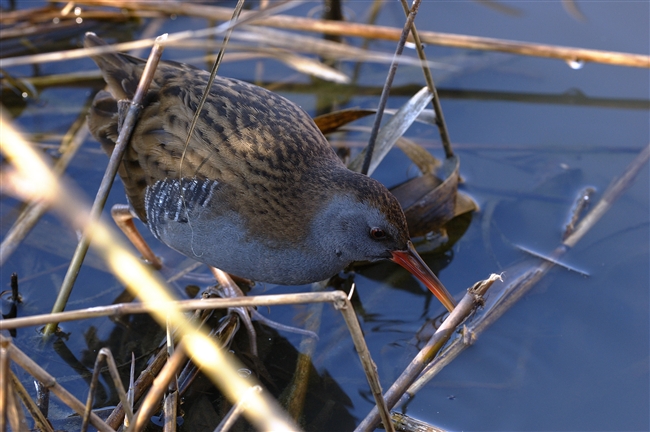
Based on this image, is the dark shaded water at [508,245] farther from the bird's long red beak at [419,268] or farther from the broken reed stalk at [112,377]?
the broken reed stalk at [112,377]

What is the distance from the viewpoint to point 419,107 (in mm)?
3225

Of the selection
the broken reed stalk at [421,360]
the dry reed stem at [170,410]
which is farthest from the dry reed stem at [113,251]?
the broken reed stalk at [421,360]

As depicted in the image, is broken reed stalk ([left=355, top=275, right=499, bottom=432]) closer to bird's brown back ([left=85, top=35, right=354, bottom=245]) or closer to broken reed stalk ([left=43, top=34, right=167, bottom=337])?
bird's brown back ([left=85, top=35, right=354, bottom=245])

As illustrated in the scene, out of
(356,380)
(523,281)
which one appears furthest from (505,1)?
(356,380)

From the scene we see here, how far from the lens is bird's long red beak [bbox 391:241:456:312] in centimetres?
269

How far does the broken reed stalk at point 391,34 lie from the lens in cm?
391

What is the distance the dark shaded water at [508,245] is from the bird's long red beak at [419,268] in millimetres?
327

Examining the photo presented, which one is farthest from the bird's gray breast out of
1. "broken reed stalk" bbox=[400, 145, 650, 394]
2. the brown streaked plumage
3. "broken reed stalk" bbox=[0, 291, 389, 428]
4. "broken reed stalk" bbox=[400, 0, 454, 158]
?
"broken reed stalk" bbox=[400, 0, 454, 158]

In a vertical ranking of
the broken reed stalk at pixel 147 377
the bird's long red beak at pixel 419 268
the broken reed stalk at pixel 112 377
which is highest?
the bird's long red beak at pixel 419 268

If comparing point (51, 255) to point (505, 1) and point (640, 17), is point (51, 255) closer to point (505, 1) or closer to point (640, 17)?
point (505, 1)

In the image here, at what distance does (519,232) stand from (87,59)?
2.89 m

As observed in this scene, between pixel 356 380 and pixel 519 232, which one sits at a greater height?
pixel 519 232

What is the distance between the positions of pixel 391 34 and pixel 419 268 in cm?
191

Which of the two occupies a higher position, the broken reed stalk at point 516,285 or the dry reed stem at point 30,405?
the broken reed stalk at point 516,285
